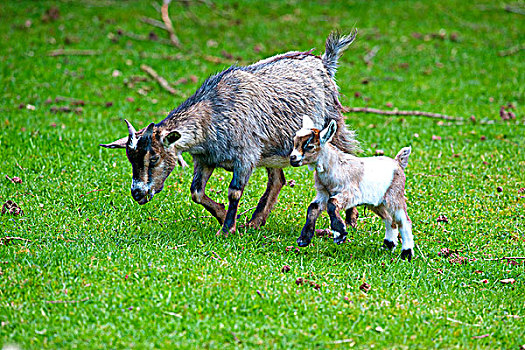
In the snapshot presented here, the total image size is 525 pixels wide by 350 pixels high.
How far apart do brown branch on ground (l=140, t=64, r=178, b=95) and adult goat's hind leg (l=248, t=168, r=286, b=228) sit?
19.6 feet

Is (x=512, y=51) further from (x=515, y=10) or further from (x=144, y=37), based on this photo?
(x=144, y=37)

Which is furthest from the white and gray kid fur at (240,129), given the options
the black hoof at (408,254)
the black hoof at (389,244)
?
the black hoof at (408,254)

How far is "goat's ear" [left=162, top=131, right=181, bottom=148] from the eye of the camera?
7051mm

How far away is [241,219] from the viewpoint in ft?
27.6

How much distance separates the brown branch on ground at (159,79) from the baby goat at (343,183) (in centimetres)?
729

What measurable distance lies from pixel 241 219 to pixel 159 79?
6.80 m

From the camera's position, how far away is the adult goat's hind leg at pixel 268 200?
322 inches

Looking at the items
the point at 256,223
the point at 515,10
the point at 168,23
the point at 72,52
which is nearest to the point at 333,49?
the point at 256,223

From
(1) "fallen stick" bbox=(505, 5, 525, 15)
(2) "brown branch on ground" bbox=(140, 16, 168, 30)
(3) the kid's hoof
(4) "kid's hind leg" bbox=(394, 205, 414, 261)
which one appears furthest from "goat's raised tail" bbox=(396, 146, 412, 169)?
(1) "fallen stick" bbox=(505, 5, 525, 15)

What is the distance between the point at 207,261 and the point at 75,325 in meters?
1.68

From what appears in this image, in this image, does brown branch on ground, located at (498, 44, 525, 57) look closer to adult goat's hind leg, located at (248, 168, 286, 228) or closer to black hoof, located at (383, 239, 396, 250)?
adult goat's hind leg, located at (248, 168, 286, 228)


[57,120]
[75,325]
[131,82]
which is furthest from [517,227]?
[131,82]

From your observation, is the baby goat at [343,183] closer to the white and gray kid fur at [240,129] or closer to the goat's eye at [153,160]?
the white and gray kid fur at [240,129]

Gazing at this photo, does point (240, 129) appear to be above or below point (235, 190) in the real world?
above
